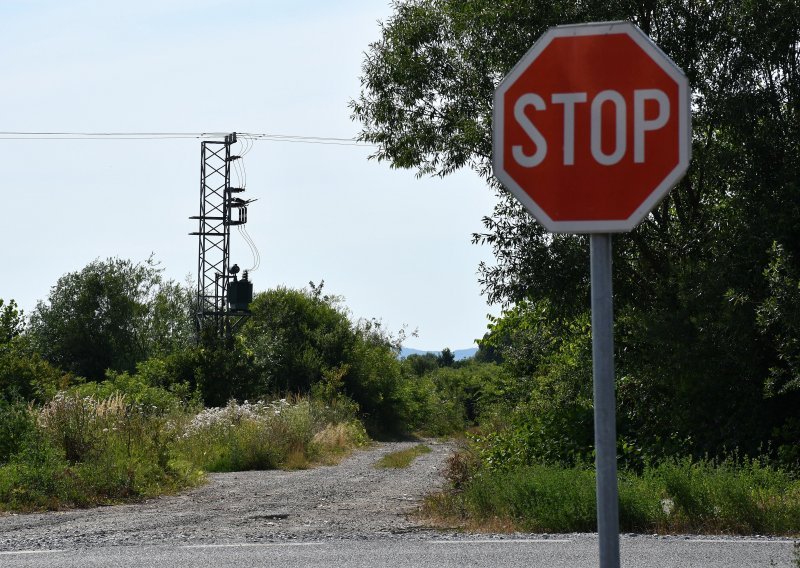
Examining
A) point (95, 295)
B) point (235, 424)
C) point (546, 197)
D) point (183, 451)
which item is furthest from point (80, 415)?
point (95, 295)

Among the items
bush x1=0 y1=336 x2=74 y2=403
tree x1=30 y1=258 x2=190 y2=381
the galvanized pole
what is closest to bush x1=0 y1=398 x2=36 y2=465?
bush x1=0 y1=336 x2=74 y2=403

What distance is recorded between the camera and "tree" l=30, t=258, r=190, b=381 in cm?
5622

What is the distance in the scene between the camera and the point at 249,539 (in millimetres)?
10164

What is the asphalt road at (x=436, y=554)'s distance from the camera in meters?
8.19

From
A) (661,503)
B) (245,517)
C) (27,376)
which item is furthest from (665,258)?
(27,376)

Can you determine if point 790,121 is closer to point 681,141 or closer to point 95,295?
point 681,141

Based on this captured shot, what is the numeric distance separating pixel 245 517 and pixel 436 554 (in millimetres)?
4366

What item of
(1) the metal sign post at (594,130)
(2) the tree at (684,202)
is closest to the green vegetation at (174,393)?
(2) the tree at (684,202)

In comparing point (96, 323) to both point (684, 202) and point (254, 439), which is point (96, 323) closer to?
point (254, 439)

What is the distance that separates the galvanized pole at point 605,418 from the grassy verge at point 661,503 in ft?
28.2

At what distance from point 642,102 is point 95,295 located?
59.2 metres

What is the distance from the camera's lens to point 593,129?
237 cm

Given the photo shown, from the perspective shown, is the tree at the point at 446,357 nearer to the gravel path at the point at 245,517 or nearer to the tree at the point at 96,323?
the tree at the point at 96,323

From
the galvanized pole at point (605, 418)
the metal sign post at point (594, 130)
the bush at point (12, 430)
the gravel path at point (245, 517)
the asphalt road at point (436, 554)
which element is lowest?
the gravel path at point (245, 517)
